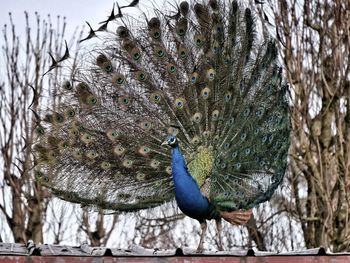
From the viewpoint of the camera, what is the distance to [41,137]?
11180 millimetres

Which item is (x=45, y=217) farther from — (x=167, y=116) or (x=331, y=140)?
(x=167, y=116)

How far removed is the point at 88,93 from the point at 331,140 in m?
4.84

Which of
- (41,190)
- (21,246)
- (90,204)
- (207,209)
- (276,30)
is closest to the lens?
(21,246)

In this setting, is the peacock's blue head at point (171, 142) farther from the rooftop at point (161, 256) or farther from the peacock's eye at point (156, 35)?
the rooftop at point (161, 256)

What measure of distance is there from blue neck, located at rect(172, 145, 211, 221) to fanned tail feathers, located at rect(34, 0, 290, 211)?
2.69 feet

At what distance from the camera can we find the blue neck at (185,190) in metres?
10.1

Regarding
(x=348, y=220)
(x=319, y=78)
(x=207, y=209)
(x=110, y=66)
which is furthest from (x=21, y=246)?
(x=319, y=78)

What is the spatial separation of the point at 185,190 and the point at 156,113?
1.29 m

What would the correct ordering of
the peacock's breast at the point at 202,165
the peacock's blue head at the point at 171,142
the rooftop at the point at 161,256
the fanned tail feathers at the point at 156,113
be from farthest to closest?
the fanned tail feathers at the point at 156,113 < the peacock's breast at the point at 202,165 < the peacock's blue head at the point at 171,142 < the rooftop at the point at 161,256

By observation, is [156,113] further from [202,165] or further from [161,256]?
[161,256]

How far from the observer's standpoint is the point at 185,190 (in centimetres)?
1010

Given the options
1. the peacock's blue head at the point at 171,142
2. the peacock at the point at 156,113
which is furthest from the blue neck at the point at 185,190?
the peacock at the point at 156,113

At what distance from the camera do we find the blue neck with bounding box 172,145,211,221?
33.0ft

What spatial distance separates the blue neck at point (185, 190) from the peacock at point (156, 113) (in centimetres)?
81
